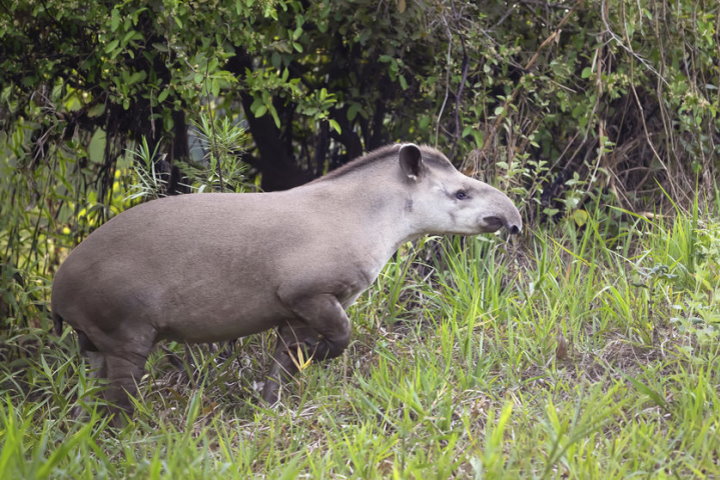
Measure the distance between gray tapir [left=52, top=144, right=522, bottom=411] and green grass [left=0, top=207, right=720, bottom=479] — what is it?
242mm

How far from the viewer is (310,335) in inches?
180

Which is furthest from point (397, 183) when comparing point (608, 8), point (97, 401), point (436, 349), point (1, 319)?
point (1, 319)

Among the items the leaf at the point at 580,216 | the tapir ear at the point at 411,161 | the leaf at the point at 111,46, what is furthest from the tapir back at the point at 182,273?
the leaf at the point at 580,216

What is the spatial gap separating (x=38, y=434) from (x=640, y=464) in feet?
8.02

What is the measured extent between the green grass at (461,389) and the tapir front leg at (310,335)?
10 centimetres

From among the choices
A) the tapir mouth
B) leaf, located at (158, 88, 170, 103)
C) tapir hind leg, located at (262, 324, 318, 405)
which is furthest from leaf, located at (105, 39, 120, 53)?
the tapir mouth

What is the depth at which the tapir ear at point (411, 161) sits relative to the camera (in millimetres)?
4536

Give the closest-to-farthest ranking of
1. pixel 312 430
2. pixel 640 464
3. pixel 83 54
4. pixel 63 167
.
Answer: pixel 640 464, pixel 312 430, pixel 83 54, pixel 63 167

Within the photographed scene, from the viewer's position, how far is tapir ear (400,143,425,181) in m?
4.54

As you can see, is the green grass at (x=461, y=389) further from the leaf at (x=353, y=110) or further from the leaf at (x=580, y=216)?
the leaf at (x=353, y=110)

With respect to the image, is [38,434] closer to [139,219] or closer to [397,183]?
[139,219]

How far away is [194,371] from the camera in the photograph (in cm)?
512

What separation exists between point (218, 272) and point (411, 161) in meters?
1.05

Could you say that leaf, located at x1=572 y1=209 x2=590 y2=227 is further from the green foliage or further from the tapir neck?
the tapir neck
